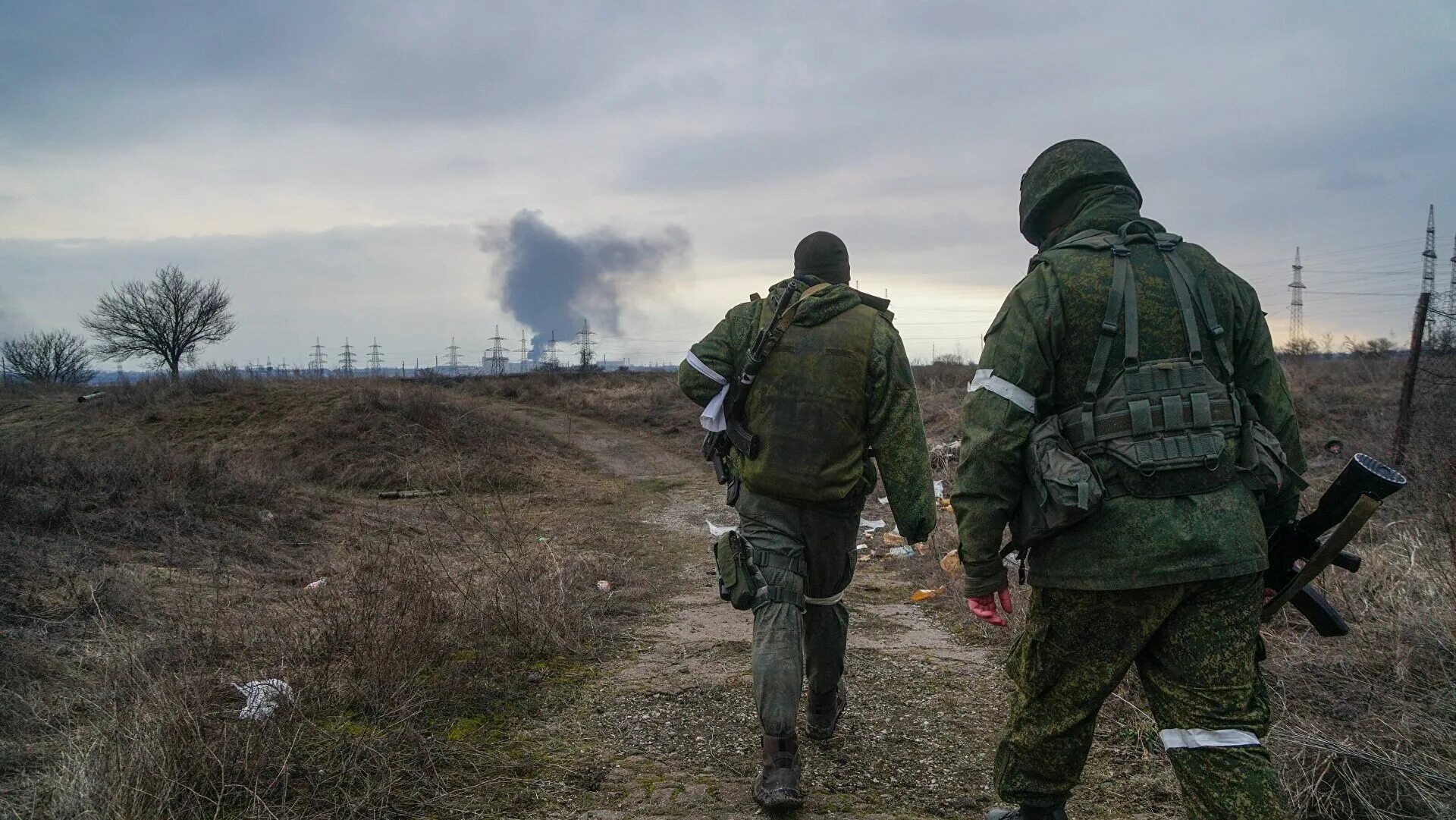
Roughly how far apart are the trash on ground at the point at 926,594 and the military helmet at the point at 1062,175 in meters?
3.87

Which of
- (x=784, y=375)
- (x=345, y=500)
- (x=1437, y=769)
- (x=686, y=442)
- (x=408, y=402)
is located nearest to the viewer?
(x=1437, y=769)

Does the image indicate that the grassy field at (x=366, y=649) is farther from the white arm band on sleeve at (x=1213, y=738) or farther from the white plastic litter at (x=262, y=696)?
the white arm band on sleeve at (x=1213, y=738)

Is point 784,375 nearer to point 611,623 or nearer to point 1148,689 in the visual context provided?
point 1148,689

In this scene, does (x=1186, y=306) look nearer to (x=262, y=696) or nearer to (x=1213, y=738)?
(x=1213, y=738)

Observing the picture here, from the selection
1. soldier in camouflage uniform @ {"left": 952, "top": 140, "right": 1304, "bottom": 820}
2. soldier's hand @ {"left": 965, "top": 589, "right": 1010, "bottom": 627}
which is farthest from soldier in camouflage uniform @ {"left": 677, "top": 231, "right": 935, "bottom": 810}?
soldier in camouflage uniform @ {"left": 952, "top": 140, "right": 1304, "bottom": 820}

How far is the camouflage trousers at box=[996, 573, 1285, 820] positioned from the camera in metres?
1.99

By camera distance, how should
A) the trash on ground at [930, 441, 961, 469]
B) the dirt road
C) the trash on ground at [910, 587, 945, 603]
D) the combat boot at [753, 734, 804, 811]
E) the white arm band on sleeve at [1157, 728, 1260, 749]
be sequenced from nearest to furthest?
1. the white arm band on sleeve at [1157, 728, 1260, 749]
2. the combat boot at [753, 734, 804, 811]
3. the dirt road
4. the trash on ground at [910, 587, 945, 603]
5. the trash on ground at [930, 441, 961, 469]

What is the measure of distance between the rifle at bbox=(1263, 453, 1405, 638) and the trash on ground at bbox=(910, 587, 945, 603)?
3.63 meters

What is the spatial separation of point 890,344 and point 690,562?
4.66 meters

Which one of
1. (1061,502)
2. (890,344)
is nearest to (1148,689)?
(1061,502)

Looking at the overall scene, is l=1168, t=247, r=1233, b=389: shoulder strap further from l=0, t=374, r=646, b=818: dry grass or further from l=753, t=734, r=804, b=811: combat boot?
l=0, t=374, r=646, b=818: dry grass

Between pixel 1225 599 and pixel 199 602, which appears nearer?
pixel 1225 599

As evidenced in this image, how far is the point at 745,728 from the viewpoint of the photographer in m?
3.53

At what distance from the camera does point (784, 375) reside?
314cm
